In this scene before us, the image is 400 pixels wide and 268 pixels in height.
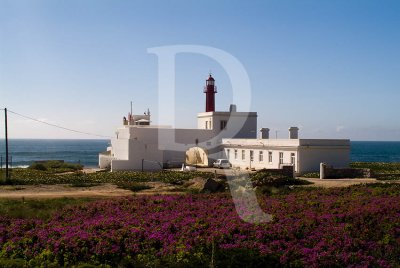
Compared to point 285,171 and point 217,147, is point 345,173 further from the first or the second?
point 217,147

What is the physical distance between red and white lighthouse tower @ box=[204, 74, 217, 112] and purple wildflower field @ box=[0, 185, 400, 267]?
37.9 meters

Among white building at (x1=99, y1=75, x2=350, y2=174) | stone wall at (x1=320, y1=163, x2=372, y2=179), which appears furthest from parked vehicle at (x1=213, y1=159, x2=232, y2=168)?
stone wall at (x1=320, y1=163, x2=372, y2=179)

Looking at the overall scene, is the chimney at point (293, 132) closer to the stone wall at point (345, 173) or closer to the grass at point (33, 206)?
the stone wall at point (345, 173)

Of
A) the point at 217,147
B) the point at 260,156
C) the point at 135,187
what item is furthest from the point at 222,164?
the point at 135,187

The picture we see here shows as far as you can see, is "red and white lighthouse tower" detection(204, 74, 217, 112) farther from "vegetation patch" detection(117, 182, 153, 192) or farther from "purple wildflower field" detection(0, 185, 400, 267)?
"purple wildflower field" detection(0, 185, 400, 267)

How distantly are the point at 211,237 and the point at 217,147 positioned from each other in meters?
34.7

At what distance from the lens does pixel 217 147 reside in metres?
47.0

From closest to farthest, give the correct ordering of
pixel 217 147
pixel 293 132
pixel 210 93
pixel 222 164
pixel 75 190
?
pixel 75 190
pixel 293 132
pixel 222 164
pixel 217 147
pixel 210 93

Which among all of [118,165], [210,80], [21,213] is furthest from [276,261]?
[210,80]

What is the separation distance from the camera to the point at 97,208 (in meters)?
17.3

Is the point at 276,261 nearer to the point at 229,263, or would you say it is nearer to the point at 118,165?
the point at 229,263

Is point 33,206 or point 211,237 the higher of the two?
point 211,237

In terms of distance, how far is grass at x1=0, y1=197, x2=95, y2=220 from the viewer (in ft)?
55.0

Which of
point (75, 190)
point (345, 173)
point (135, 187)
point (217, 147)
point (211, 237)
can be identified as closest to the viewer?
point (211, 237)
